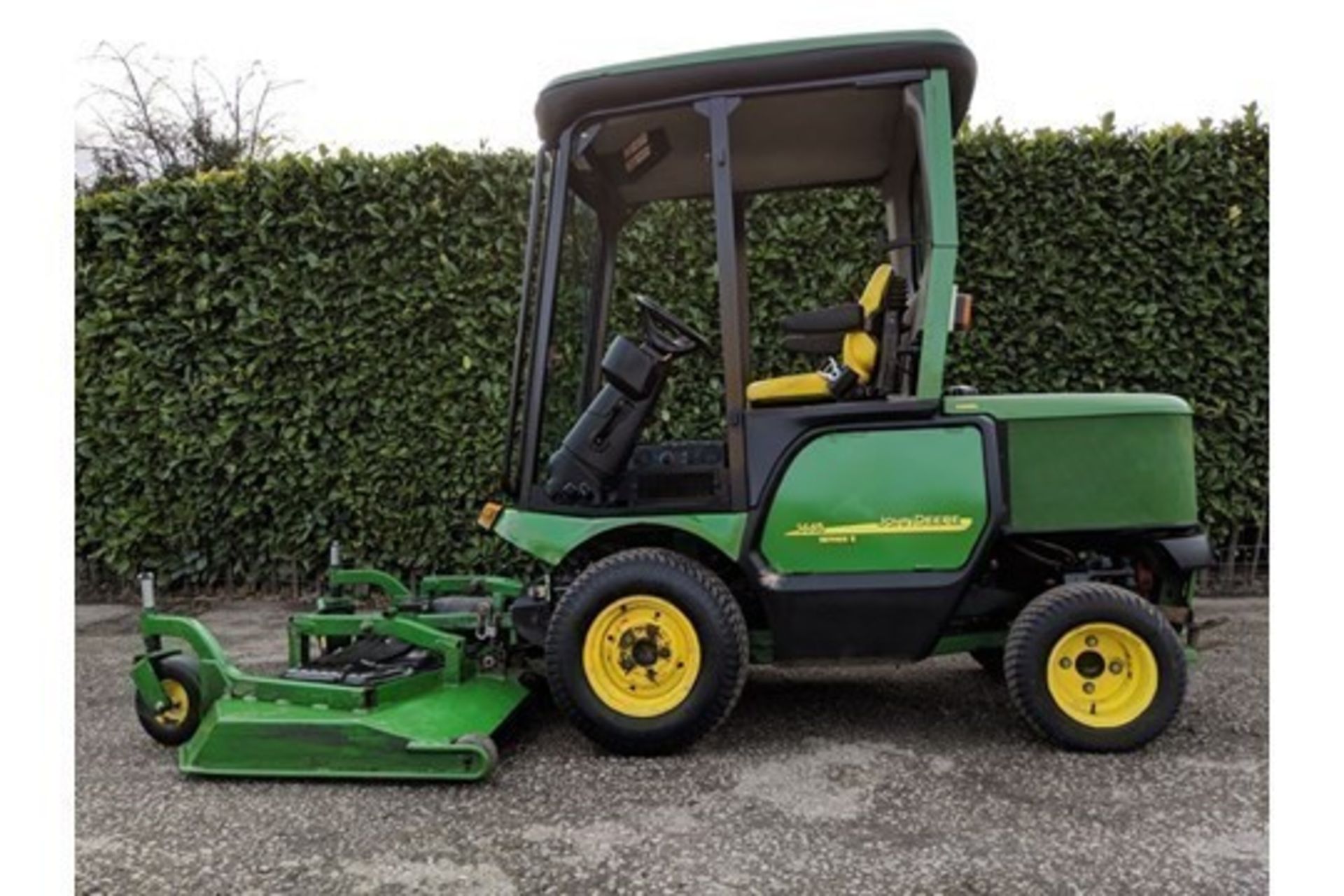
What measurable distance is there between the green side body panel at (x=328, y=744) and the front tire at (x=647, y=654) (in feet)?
1.24

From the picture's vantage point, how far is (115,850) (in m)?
2.49

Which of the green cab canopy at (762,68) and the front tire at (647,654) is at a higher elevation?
the green cab canopy at (762,68)

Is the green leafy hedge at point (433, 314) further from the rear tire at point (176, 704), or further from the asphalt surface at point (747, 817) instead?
the rear tire at point (176, 704)

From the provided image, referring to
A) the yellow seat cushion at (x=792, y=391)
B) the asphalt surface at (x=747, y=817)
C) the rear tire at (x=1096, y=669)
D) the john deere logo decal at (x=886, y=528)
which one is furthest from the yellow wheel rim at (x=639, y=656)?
the rear tire at (x=1096, y=669)

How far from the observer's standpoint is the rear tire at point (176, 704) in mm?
3133

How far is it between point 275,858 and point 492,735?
2.51 feet

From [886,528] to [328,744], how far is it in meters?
1.85

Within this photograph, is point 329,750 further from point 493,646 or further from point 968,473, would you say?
point 968,473

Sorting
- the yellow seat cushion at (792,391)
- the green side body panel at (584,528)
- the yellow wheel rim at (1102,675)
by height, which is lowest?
the yellow wheel rim at (1102,675)

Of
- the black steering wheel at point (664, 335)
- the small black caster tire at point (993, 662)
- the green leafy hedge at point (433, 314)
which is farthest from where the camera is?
the green leafy hedge at point (433, 314)

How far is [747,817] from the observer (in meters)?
2.65

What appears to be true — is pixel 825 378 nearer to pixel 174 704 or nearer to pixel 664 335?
pixel 664 335

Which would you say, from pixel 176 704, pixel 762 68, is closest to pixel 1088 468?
pixel 762 68

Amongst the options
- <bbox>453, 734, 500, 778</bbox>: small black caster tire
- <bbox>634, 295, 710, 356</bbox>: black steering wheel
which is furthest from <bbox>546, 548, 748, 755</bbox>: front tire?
<bbox>634, 295, 710, 356</bbox>: black steering wheel
